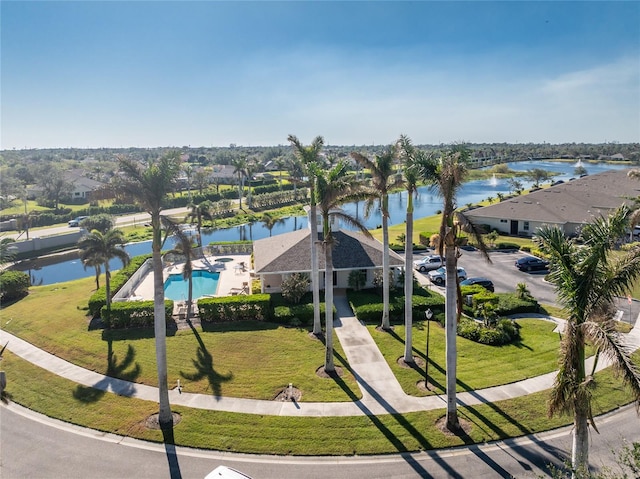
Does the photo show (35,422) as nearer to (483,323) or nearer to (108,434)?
(108,434)

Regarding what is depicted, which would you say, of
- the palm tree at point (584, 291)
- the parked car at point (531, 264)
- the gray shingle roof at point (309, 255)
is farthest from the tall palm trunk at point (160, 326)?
the parked car at point (531, 264)

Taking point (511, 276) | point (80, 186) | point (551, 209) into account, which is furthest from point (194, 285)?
point (80, 186)

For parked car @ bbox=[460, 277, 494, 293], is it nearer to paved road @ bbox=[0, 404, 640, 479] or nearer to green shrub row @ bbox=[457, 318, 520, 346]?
green shrub row @ bbox=[457, 318, 520, 346]

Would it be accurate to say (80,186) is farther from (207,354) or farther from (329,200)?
(329,200)

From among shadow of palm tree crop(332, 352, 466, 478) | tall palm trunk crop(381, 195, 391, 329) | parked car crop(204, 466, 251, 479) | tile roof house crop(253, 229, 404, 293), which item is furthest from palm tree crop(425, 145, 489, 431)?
tile roof house crop(253, 229, 404, 293)

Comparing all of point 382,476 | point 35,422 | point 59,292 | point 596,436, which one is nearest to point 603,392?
point 596,436

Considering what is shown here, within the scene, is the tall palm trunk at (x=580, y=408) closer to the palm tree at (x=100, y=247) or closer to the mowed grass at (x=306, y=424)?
the mowed grass at (x=306, y=424)
